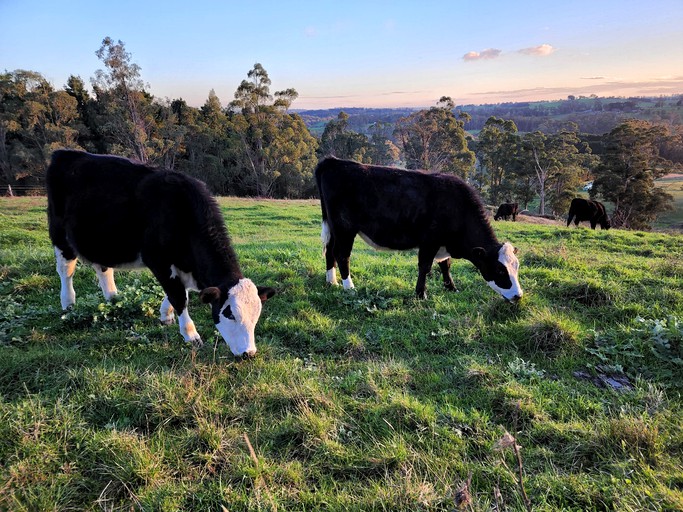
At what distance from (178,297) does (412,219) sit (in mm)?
4025

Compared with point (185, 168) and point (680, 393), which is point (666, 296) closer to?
point (680, 393)

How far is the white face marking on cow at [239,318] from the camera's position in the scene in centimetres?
442

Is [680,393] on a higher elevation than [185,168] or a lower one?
lower

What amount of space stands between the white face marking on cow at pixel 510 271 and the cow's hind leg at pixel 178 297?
452 centimetres

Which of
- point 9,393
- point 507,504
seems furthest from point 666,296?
point 9,393

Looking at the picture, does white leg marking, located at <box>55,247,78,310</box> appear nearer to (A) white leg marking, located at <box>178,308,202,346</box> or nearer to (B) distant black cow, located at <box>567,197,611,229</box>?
(A) white leg marking, located at <box>178,308,202,346</box>

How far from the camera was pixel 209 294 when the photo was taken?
432 centimetres

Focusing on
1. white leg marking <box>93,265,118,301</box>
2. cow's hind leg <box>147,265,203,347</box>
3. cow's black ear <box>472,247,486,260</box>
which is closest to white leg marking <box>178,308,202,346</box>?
cow's hind leg <box>147,265,203,347</box>

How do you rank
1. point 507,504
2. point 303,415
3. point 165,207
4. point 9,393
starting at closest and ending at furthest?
point 507,504
point 303,415
point 9,393
point 165,207

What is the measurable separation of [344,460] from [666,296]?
618 cm

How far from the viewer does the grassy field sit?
2.73m

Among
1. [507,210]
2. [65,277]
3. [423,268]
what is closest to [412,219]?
[423,268]

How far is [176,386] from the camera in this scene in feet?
12.1

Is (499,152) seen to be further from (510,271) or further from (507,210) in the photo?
(510,271)
